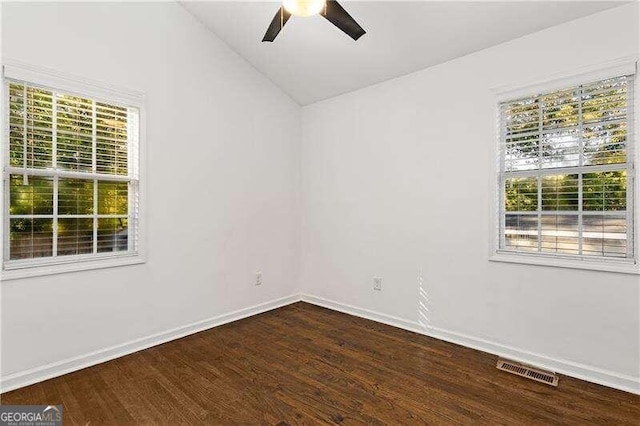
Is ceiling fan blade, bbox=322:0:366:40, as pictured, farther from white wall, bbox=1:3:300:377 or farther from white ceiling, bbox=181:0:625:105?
white wall, bbox=1:3:300:377

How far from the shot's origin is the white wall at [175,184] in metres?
2.46

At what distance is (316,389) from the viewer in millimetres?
2318

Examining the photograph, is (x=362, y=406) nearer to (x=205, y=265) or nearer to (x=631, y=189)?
(x=205, y=265)

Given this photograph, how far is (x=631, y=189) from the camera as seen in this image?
2.36 metres

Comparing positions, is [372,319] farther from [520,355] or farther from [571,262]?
[571,262]

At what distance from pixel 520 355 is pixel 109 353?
3.36m

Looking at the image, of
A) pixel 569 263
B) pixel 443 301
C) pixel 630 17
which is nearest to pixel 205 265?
pixel 443 301

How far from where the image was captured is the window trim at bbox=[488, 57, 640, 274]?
233cm

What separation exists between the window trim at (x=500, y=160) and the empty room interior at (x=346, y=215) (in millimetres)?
14

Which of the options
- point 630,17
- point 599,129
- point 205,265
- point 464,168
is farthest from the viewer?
point 205,265

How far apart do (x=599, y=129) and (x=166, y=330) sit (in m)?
3.96

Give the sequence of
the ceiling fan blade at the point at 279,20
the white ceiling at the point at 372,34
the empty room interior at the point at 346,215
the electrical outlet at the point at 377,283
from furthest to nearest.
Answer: the electrical outlet at the point at 377,283, the white ceiling at the point at 372,34, the empty room interior at the point at 346,215, the ceiling fan blade at the point at 279,20

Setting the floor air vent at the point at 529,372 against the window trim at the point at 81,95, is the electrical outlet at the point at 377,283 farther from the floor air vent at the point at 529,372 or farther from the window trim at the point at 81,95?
the window trim at the point at 81,95

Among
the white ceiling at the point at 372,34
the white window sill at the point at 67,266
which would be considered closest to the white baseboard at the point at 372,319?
the white window sill at the point at 67,266
